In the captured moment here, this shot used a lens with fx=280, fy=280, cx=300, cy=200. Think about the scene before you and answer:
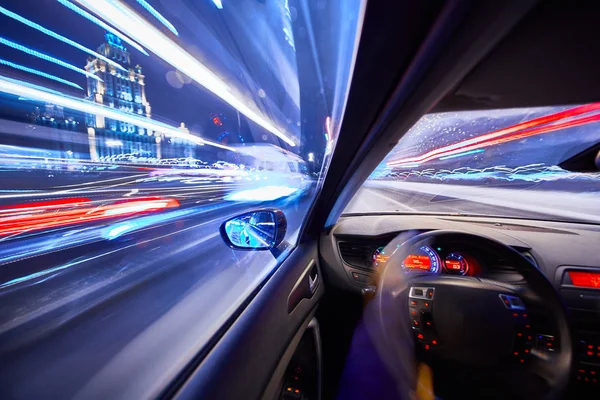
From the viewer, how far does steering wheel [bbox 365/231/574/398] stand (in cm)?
169

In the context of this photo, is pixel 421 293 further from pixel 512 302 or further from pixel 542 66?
pixel 542 66

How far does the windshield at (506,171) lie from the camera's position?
9.08 feet

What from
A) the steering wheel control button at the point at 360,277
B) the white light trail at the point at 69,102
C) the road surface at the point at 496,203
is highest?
the white light trail at the point at 69,102

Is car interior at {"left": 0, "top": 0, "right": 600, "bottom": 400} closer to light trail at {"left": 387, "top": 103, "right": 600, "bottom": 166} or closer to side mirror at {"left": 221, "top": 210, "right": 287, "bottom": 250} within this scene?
side mirror at {"left": 221, "top": 210, "right": 287, "bottom": 250}

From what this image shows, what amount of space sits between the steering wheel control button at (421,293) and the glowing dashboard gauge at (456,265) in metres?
0.37

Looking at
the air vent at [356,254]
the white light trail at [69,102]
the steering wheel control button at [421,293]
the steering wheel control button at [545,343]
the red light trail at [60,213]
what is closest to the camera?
the steering wheel control button at [545,343]

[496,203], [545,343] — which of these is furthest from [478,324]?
[496,203]

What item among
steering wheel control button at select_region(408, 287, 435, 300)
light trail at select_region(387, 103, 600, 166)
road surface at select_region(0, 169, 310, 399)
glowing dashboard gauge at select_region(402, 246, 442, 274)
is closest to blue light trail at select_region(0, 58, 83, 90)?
road surface at select_region(0, 169, 310, 399)

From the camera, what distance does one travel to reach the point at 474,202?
3.90 meters

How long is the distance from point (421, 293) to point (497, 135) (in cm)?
287

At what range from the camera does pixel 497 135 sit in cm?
368

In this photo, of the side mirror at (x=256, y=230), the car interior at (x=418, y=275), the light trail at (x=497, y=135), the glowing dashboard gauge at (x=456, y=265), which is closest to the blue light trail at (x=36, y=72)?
the car interior at (x=418, y=275)

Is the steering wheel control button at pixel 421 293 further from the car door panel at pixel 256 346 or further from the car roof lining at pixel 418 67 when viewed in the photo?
the car roof lining at pixel 418 67

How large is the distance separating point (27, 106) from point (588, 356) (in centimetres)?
1398
